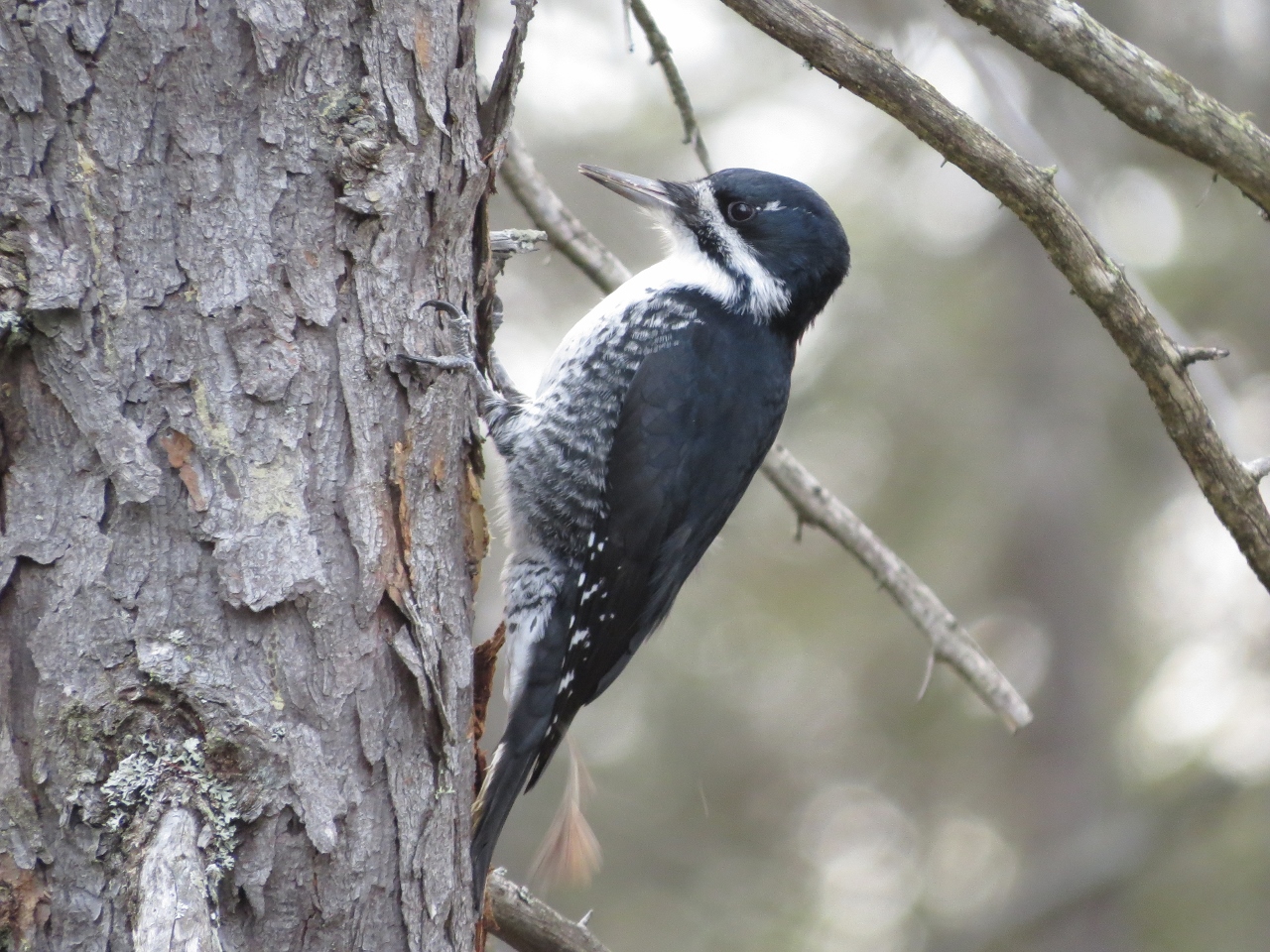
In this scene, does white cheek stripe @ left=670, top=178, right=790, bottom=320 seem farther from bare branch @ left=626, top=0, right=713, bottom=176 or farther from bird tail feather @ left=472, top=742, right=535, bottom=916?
bird tail feather @ left=472, top=742, right=535, bottom=916

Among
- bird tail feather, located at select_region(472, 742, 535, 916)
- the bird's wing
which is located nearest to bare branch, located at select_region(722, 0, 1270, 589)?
the bird's wing

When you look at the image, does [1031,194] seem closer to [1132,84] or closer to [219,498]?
[1132,84]

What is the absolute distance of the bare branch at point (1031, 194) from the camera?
2006 millimetres

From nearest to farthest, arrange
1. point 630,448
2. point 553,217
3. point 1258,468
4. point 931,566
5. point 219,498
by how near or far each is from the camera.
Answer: point 219,498 < point 1258,468 < point 553,217 < point 630,448 < point 931,566

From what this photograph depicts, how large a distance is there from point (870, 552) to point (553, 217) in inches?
45.5

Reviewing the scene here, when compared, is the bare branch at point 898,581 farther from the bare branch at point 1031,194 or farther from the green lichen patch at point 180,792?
the green lichen patch at point 180,792

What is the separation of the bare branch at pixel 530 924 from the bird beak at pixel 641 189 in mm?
1907

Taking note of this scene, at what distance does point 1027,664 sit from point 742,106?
4.45 m

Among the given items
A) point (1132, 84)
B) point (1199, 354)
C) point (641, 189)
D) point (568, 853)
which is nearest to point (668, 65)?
point (641, 189)

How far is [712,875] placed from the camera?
6.91 metres

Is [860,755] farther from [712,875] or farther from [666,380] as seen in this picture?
[666,380]

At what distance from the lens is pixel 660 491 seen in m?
2.96

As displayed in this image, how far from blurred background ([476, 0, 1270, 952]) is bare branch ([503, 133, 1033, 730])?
389 centimetres

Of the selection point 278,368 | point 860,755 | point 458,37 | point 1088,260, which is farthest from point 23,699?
point 860,755
